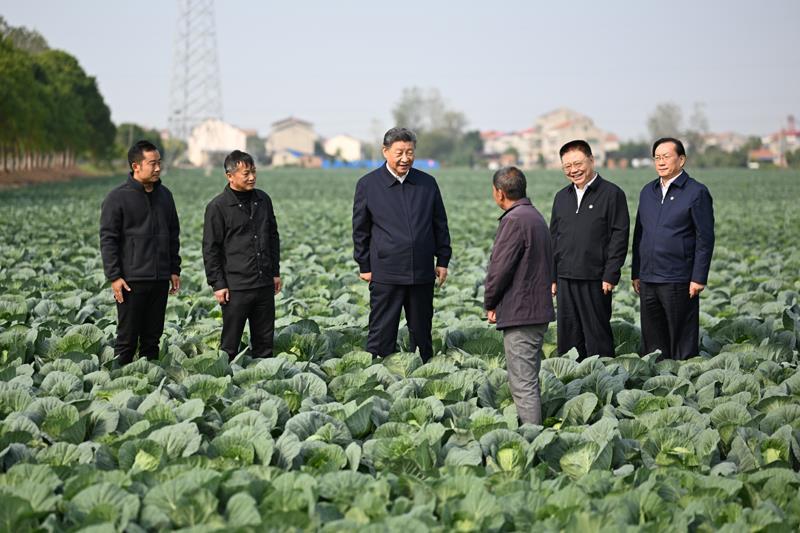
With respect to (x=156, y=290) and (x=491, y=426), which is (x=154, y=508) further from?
(x=156, y=290)

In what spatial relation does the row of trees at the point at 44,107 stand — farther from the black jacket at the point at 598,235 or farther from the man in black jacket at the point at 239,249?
the black jacket at the point at 598,235

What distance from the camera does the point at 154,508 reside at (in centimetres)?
366

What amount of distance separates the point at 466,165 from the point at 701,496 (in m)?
125

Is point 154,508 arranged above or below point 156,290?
below

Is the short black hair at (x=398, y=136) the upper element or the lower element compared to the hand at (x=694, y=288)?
upper

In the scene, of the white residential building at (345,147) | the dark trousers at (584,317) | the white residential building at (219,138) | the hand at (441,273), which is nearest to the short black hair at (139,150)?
the hand at (441,273)

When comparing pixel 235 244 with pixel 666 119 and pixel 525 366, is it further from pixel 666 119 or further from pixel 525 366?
pixel 666 119

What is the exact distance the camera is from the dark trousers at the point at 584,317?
6.25 meters

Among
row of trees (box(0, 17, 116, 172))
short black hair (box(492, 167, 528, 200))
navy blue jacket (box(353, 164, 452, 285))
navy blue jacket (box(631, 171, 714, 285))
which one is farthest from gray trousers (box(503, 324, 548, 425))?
row of trees (box(0, 17, 116, 172))

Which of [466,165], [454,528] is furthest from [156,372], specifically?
[466,165]

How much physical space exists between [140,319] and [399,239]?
1.77 metres

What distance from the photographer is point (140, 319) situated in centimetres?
620

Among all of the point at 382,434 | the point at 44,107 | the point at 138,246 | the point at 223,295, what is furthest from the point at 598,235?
the point at 44,107

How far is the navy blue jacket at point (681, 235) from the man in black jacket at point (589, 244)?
0.24 meters
